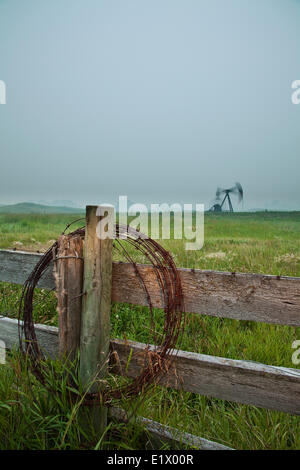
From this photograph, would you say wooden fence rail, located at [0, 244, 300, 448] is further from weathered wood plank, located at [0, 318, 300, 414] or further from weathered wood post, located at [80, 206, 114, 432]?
weathered wood post, located at [80, 206, 114, 432]

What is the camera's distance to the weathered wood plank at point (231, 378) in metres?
2.21

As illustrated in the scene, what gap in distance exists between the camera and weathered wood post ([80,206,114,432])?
2400 mm

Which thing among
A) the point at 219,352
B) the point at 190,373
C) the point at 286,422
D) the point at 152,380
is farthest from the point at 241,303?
the point at 219,352

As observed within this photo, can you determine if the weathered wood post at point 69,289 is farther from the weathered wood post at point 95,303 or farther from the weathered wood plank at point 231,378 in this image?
the weathered wood plank at point 231,378

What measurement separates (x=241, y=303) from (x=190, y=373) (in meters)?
0.62

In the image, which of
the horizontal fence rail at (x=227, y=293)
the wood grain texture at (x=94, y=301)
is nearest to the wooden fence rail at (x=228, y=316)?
the horizontal fence rail at (x=227, y=293)

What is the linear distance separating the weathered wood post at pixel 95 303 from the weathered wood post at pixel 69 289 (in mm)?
62

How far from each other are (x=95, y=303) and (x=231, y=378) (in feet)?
3.30

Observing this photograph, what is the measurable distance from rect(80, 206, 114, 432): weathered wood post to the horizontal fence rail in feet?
0.46

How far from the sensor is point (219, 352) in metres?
3.74

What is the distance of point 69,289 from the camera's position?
2.46 m

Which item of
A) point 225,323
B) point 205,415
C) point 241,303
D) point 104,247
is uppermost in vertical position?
point 104,247
